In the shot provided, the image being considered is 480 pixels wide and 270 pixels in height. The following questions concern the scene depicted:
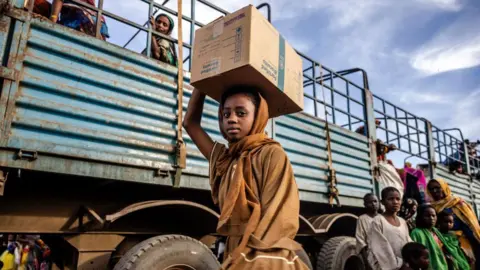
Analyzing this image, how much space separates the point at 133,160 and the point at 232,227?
1.56m

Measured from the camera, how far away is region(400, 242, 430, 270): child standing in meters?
2.93

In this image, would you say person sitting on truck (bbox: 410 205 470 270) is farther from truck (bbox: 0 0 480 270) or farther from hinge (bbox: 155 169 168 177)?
hinge (bbox: 155 169 168 177)

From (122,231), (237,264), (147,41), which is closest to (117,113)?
(147,41)

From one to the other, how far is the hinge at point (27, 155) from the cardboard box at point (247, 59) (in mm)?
1217

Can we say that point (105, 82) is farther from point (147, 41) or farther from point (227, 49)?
point (227, 49)

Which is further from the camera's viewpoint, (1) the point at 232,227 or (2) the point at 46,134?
(2) the point at 46,134

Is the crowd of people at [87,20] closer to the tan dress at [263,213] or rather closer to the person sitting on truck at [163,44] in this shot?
the person sitting on truck at [163,44]

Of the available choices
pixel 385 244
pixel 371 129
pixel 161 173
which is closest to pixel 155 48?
pixel 161 173

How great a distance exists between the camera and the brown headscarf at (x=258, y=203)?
3.24 ft

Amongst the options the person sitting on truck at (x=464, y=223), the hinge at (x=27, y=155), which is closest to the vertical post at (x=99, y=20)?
the hinge at (x=27, y=155)

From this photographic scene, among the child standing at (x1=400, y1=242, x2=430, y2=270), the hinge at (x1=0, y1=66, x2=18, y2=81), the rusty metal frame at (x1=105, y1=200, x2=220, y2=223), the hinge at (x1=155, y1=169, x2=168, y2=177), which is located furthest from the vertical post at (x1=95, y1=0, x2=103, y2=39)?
the child standing at (x1=400, y1=242, x2=430, y2=270)

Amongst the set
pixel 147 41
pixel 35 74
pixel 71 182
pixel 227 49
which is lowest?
pixel 71 182

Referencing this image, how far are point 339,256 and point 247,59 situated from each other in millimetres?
3215

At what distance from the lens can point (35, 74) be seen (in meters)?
2.18
